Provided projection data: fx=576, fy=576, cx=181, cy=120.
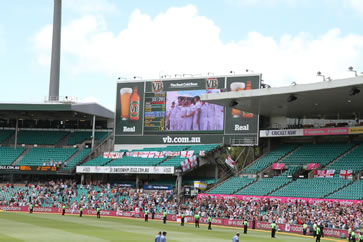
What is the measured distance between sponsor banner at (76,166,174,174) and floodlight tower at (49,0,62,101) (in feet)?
39.7

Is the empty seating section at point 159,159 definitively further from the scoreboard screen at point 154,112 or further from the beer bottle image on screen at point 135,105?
the beer bottle image on screen at point 135,105

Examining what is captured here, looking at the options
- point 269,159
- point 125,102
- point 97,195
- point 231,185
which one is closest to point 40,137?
point 125,102

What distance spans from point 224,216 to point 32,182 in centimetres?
2904

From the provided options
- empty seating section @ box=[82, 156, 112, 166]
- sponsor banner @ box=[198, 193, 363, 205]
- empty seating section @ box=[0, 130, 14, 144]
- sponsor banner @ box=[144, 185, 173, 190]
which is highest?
empty seating section @ box=[0, 130, 14, 144]

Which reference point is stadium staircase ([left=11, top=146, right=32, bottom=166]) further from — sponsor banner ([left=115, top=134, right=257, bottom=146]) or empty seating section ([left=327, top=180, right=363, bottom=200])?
empty seating section ([left=327, top=180, right=363, bottom=200])

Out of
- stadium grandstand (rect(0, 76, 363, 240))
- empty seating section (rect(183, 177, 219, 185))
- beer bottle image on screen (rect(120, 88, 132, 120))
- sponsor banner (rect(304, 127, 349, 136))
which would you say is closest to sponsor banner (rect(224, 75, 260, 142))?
stadium grandstand (rect(0, 76, 363, 240))

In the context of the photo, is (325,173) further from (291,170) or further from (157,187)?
(157,187)

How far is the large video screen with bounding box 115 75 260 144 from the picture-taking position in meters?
60.3

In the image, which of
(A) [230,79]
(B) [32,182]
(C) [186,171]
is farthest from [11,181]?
(A) [230,79]

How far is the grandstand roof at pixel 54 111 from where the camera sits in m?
65.5

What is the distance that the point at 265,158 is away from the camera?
60.8 m

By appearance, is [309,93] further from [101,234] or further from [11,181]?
[11,181]

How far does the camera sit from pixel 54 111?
6781 cm

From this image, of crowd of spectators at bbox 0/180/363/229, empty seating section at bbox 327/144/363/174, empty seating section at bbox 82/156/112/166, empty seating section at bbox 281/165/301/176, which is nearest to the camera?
crowd of spectators at bbox 0/180/363/229
